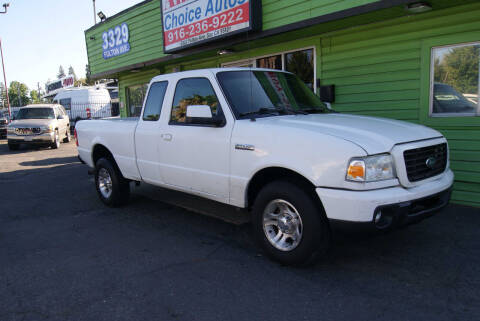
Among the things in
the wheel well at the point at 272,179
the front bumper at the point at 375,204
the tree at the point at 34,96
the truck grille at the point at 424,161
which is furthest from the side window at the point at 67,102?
the tree at the point at 34,96

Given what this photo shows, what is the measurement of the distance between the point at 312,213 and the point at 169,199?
3718mm

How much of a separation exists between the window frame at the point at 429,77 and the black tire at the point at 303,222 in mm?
3650

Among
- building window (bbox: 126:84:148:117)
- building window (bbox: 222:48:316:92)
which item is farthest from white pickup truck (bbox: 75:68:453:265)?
building window (bbox: 126:84:148:117)

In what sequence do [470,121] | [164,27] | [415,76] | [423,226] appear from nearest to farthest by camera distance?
[423,226] → [470,121] → [415,76] → [164,27]

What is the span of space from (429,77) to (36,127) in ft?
47.6

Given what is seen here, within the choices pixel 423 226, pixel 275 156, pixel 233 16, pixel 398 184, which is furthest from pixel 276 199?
pixel 233 16

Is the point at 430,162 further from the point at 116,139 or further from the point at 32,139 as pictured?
the point at 32,139

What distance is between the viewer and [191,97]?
4.52 metres

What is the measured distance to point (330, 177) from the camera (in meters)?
3.12

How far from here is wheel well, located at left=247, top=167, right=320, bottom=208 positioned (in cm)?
345

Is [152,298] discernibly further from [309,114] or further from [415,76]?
[415,76]

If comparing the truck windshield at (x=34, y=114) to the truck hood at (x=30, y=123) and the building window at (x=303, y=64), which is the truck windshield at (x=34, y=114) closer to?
the truck hood at (x=30, y=123)

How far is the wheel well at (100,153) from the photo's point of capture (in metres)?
6.16

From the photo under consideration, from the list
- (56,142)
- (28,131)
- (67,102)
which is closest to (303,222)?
(28,131)
